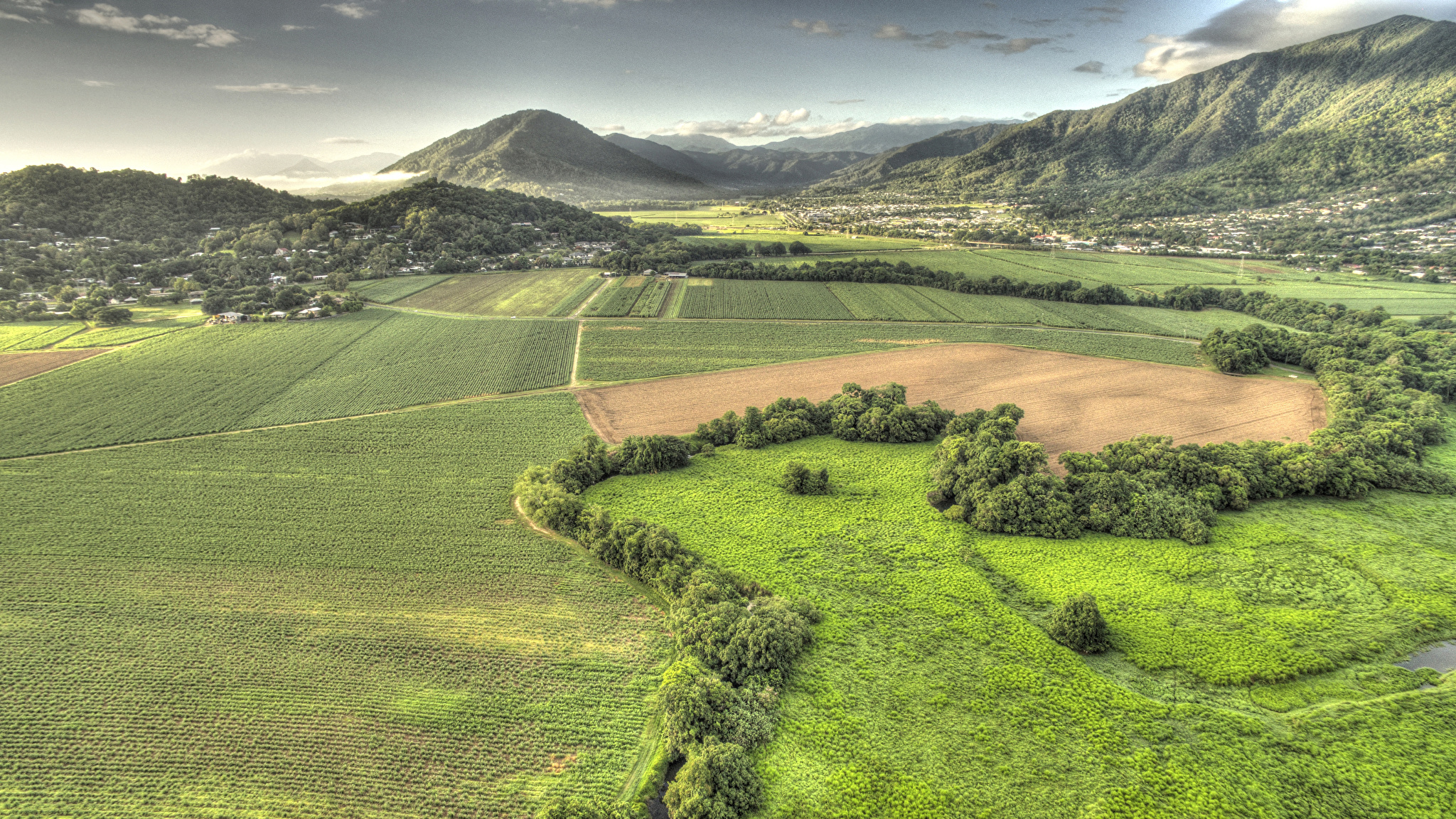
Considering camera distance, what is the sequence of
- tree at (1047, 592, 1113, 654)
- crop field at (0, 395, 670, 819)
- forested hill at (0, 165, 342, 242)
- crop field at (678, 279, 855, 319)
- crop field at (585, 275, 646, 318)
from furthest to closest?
forested hill at (0, 165, 342, 242)
crop field at (585, 275, 646, 318)
crop field at (678, 279, 855, 319)
tree at (1047, 592, 1113, 654)
crop field at (0, 395, 670, 819)

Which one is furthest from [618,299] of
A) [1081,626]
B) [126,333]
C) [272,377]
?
[1081,626]

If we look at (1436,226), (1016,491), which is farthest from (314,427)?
(1436,226)

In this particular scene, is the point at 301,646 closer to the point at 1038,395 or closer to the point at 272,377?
the point at 272,377

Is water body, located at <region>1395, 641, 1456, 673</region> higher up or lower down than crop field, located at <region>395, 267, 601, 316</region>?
lower down

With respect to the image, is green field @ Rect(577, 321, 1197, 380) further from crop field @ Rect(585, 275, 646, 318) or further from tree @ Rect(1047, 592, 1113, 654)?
tree @ Rect(1047, 592, 1113, 654)

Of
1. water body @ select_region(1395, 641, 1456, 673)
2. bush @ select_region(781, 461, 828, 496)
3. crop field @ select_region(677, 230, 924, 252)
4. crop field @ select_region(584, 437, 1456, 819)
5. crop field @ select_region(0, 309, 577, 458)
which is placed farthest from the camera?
crop field @ select_region(677, 230, 924, 252)

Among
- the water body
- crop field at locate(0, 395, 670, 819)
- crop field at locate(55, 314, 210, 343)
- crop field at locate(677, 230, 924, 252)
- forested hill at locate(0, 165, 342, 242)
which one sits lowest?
the water body

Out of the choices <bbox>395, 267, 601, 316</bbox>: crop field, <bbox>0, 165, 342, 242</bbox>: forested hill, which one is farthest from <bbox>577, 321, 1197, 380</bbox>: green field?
<bbox>0, 165, 342, 242</bbox>: forested hill

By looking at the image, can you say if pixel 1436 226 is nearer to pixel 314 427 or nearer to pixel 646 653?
pixel 646 653
